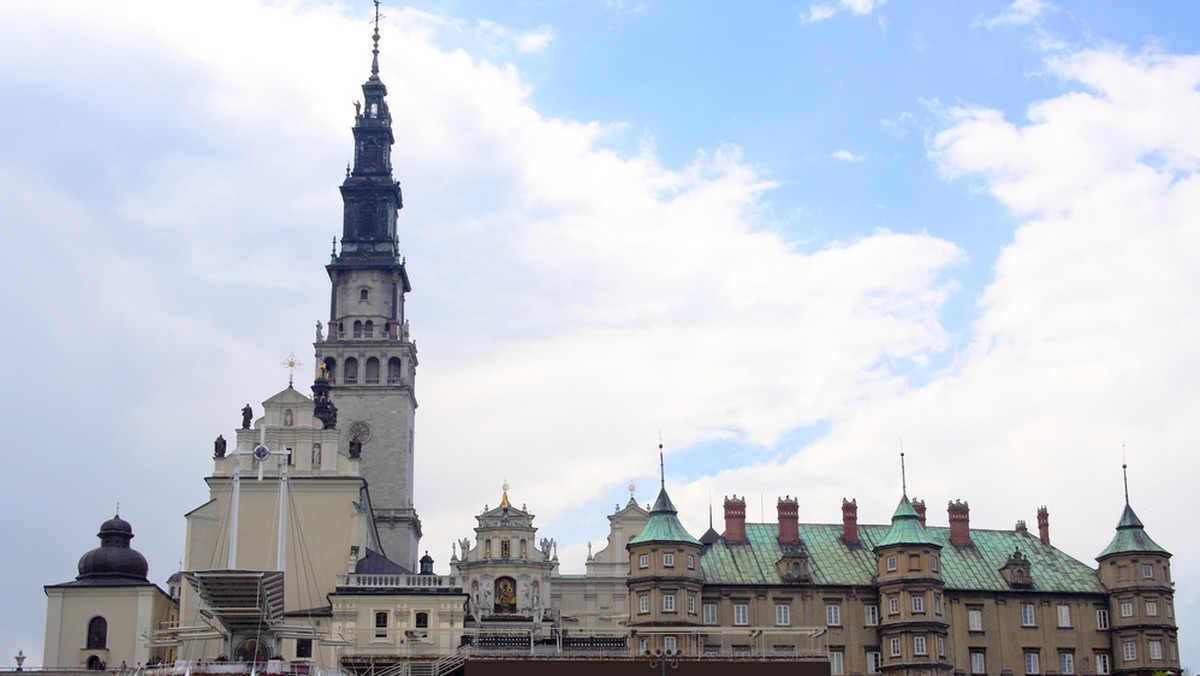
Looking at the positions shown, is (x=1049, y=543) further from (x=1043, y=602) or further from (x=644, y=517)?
(x=644, y=517)

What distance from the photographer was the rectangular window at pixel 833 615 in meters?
92.9

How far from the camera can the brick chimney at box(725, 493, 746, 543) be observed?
3863 inches

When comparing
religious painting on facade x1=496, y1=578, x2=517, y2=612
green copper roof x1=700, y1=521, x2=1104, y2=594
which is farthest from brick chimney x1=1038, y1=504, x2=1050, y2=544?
religious painting on facade x1=496, y1=578, x2=517, y2=612

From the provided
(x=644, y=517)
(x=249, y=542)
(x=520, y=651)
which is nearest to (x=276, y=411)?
(x=249, y=542)

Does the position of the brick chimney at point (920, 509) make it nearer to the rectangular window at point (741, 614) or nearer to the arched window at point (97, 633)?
the rectangular window at point (741, 614)

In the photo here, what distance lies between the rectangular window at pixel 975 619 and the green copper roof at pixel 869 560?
1432mm

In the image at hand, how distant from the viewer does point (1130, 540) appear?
315ft

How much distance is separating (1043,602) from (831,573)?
14221 millimetres

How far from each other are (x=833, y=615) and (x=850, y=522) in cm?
846

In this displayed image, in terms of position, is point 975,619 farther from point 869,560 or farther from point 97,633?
point 97,633

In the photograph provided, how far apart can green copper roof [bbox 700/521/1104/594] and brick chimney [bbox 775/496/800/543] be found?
0.68m

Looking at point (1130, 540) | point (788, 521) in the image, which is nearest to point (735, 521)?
point (788, 521)

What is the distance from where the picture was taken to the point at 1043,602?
94.9 meters

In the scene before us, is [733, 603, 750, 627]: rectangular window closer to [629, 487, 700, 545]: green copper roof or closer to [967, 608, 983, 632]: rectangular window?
[629, 487, 700, 545]: green copper roof
